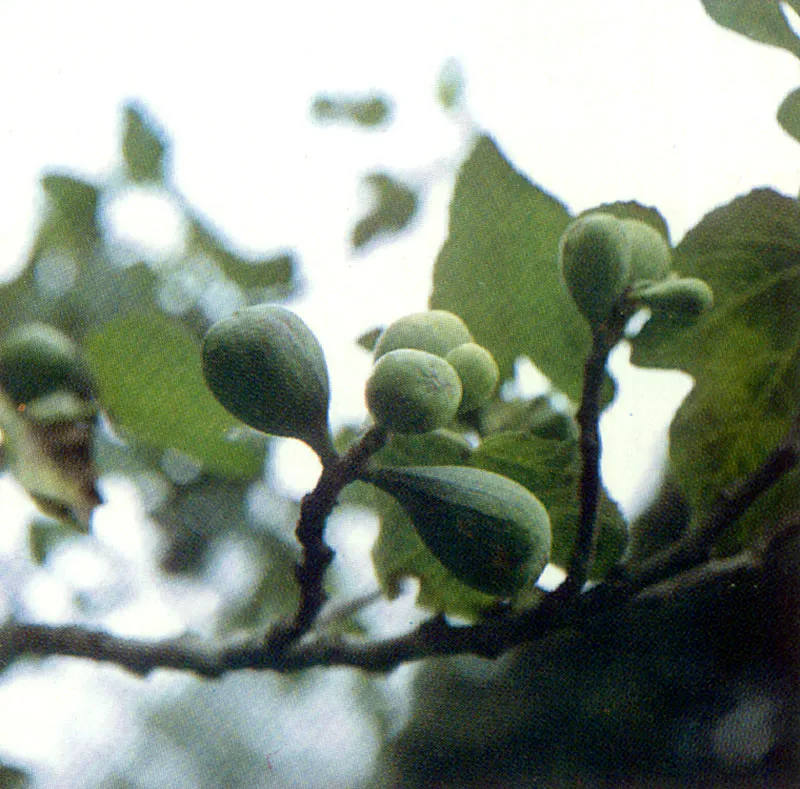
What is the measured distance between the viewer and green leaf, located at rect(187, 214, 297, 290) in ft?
2.35

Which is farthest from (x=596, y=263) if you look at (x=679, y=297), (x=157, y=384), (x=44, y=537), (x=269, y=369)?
(x=44, y=537)

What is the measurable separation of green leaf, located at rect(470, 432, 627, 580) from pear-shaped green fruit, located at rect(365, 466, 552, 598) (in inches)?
2.3

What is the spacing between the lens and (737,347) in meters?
0.52

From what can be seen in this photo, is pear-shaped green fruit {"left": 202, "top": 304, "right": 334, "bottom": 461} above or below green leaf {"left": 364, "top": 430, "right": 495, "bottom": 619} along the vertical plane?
above

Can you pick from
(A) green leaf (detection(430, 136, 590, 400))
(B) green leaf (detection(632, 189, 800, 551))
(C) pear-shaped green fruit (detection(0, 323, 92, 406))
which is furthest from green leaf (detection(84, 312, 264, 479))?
(B) green leaf (detection(632, 189, 800, 551))

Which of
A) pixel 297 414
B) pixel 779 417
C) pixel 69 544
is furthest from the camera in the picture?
pixel 69 544

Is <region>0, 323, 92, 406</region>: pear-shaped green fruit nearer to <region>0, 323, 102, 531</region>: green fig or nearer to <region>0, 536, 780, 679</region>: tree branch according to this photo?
<region>0, 323, 102, 531</region>: green fig

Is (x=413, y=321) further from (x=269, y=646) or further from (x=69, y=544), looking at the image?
(x=69, y=544)

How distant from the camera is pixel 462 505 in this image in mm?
369

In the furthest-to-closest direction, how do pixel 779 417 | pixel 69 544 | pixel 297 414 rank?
pixel 69 544
pixel 779 417
pixel 297 414

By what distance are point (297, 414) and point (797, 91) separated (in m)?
0.35

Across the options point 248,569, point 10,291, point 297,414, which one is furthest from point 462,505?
point 10,291

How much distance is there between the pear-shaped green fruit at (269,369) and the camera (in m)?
0.34

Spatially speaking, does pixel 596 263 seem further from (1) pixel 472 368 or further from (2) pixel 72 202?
(2) pixel 72 202
